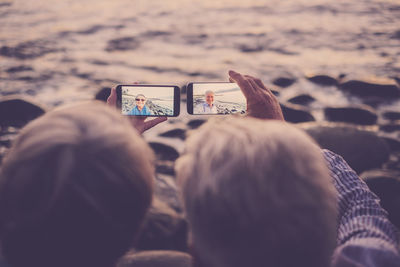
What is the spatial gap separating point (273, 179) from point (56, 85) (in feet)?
18.7

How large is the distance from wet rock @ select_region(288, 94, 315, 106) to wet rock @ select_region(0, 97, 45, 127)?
319 centimetres

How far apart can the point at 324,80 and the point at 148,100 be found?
4210 millimetres

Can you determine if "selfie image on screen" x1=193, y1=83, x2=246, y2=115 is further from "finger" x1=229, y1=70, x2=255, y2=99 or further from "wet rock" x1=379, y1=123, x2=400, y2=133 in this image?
"wet rock" x1=379, y1=123, x2=400, y2=133

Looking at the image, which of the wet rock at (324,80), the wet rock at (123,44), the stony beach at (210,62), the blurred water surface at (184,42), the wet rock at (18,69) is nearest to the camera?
the stony beach at (210,62)

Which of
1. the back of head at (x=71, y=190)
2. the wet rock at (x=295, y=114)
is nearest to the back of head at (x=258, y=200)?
the back of head at (x=71, y=190)

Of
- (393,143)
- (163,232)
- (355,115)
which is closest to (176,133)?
(163,232)

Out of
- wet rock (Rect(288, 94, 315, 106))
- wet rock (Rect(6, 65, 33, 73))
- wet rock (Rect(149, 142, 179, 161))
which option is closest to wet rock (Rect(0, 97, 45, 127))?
wet rock (Rect(149, 142, 179, 161))

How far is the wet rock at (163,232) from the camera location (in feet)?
9.59

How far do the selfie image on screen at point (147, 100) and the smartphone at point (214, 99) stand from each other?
13cm

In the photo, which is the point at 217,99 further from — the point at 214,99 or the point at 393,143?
the point at 393,143

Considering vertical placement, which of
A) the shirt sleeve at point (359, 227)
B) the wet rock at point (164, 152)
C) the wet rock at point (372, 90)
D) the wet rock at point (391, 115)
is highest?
the shirt sleeve at point (359, 227)

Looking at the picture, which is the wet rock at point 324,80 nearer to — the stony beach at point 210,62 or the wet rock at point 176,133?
the stony beach at point 210,62

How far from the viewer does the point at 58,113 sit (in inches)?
42.1

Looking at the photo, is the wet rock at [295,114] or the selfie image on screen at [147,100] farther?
the wet rock at [295,114]
